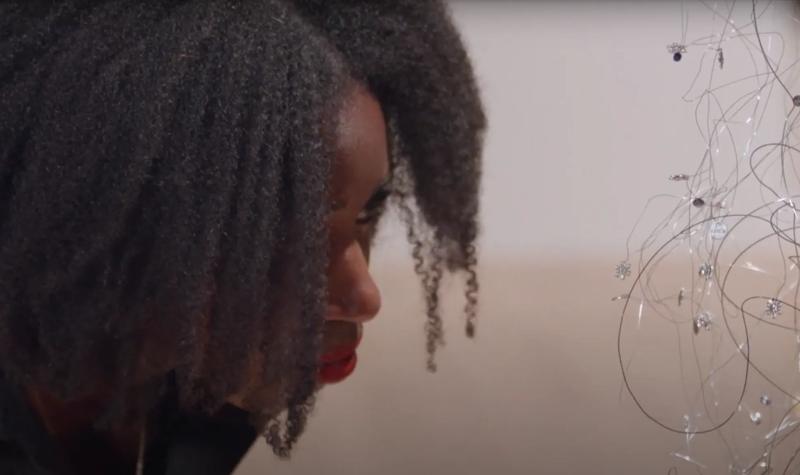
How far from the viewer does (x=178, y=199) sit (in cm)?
54

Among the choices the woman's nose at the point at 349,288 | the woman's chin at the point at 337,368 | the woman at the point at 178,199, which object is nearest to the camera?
the woman at the point at 178,199

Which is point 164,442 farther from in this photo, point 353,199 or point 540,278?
point 540,278

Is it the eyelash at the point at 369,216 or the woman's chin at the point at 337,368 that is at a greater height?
the eyelash at the point at 369,216

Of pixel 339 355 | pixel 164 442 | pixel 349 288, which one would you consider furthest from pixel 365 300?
pixel 164 442

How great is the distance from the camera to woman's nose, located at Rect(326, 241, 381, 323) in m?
0.65

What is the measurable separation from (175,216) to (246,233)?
48 millimetres

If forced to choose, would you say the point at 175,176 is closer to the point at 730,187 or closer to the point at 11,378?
the point at 11,378

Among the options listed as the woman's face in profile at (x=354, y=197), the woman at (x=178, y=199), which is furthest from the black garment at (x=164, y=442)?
the woman's face in profile at (x=354, y=197)

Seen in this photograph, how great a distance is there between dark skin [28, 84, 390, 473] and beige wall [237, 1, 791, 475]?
17cm

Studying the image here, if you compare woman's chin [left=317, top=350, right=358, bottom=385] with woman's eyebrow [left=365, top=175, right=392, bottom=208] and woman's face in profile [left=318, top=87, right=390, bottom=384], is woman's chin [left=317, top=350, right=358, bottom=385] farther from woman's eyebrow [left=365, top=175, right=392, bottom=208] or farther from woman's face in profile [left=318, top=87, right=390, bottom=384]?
woman's eyebrow [left=365, top=175, right=392, bottom=208]

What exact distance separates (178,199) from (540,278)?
1.44ft

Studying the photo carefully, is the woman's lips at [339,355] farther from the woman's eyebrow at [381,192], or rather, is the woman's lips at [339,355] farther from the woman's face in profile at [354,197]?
the woman's eyebrow at [381,192]

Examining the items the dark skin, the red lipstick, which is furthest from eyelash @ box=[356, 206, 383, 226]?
the red lipstick

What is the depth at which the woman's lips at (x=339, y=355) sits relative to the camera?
0.74m
